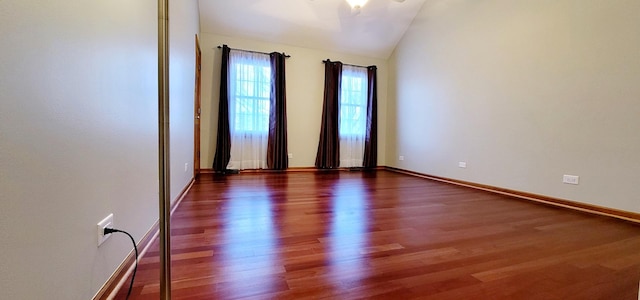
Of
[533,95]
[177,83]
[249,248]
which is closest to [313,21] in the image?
[177,83]

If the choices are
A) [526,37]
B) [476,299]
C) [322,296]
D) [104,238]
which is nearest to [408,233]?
[476,299]

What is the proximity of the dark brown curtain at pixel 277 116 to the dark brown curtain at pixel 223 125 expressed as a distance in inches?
30.0

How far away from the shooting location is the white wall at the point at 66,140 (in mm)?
632

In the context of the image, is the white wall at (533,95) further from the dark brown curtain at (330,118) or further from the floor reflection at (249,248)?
the floor reflection at (249,248)

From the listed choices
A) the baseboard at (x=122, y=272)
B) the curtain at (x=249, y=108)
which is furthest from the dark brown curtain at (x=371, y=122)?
the baseboard at (x=122, y=272)

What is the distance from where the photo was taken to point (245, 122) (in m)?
5.11

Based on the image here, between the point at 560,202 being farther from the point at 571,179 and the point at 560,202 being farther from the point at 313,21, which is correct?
the point at 313,21

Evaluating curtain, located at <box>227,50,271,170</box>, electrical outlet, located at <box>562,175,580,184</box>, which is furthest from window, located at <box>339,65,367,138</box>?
electrical outlet, located at <box>562,175,580,184</box>

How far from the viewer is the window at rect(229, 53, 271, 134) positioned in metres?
5.00

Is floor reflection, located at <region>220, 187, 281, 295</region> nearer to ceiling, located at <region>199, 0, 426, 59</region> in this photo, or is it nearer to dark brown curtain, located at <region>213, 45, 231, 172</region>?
dark brown curtain, located at <region>213, 45, 231, 172</region>

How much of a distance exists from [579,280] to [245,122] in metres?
4.74

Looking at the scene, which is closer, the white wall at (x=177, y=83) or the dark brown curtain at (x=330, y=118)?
the white wall at (x=177, y=83)

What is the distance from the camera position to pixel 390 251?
1.67 meters

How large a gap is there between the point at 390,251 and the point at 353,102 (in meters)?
4.51
